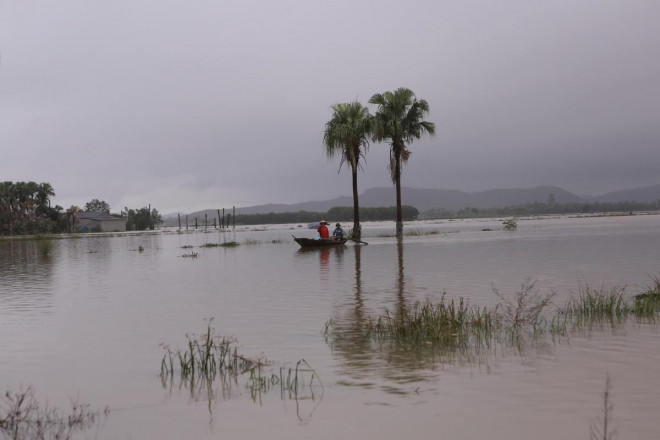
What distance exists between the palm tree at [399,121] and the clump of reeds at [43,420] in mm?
48272

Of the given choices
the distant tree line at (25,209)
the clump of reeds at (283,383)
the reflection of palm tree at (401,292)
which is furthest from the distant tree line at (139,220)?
the clump of reeds at (283,383)

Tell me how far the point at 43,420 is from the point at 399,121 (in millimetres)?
50842

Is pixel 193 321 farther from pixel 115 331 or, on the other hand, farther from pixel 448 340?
pixel 448 340

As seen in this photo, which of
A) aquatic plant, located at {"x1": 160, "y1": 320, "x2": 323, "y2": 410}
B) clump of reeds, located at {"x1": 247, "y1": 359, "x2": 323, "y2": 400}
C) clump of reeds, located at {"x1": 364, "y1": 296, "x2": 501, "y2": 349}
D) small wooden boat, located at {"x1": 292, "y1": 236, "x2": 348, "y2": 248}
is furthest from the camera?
small wooden boat, located at {"x1": 292, "y1": 236, "x2": 348, "y2": 248}

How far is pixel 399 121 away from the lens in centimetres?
5594

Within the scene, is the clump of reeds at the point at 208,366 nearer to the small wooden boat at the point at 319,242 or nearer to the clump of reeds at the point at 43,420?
the clump of reeds at the point at 43,420

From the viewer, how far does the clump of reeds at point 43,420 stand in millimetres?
6950

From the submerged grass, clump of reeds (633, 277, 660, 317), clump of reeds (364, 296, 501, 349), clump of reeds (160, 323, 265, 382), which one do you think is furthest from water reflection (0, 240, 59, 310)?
clump of reeds (633, 277, 660, 317)

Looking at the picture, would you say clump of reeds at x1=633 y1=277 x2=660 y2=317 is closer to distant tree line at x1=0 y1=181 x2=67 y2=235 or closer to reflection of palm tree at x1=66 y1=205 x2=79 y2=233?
distant tree line at x1=0 y1=181 x2=67 y2=235

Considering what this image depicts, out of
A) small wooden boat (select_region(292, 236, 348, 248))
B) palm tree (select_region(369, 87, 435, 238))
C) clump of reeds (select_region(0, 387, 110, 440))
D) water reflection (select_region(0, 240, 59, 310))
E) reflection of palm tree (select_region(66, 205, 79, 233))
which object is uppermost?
palm tree (select_region(369, 87, 435, 238))

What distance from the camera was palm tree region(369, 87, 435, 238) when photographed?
182 feet

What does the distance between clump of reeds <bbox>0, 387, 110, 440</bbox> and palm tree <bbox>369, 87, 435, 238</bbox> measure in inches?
1900

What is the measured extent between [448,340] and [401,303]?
19.0 feet

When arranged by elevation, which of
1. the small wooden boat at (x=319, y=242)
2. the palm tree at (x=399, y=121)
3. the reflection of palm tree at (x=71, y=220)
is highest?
the palm tree at (x=399, y=121)
